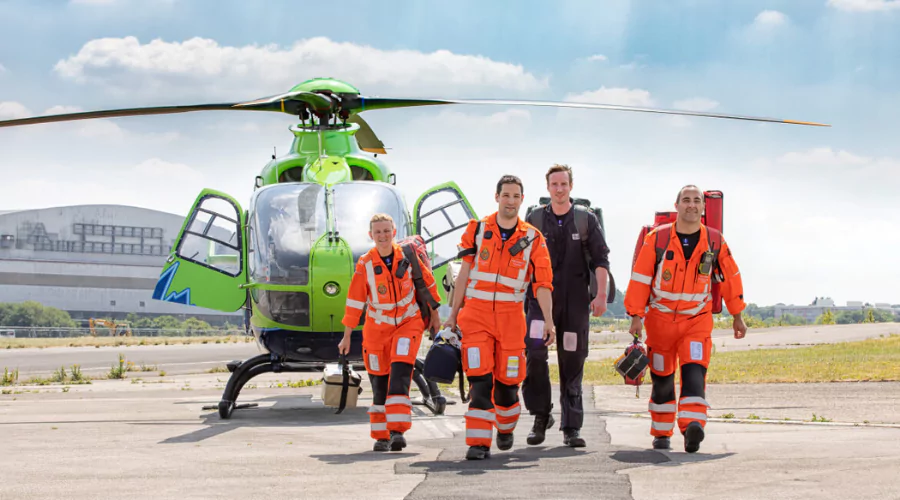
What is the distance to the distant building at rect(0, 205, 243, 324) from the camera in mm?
88188

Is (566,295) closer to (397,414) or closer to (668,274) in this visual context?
(668,274)

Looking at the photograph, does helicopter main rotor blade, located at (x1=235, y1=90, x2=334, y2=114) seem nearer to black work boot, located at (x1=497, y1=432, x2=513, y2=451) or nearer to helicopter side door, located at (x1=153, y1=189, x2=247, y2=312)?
helicopter side door, located at (x1=153, y1=189, x2=247, y2=312)

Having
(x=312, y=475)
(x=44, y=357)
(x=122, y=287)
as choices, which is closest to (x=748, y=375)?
(x=312, y=475)

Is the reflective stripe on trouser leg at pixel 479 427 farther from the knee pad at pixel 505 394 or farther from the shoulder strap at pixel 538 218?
the shoulder strap at pixel 538 218

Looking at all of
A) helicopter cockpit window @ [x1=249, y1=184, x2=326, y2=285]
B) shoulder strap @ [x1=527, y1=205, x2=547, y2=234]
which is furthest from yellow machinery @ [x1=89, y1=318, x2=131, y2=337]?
shoulder strap @ [x1=527, y1=205, x2=547, y2=234]

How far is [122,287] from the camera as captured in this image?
91938 millimetres

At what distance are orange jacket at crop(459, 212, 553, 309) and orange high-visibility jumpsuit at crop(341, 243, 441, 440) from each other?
34.0 inches

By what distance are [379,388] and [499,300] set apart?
4.88 ft

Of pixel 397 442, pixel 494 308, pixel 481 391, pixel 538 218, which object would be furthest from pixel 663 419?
pixel 397 442

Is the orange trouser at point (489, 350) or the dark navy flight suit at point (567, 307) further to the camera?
the dark navy flight suit at point (567, 307)

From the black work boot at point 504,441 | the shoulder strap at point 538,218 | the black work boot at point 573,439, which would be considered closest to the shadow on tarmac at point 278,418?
the black work boot at point 504,441

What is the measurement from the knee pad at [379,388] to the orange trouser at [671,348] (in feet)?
6.99

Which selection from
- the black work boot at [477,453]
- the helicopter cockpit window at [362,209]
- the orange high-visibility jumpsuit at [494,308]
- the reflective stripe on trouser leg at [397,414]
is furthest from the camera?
the helicopter cockpit window at [362,209]

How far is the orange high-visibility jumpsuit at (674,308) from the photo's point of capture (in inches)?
292
